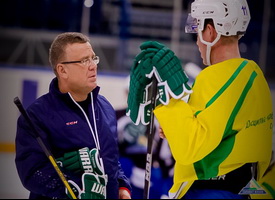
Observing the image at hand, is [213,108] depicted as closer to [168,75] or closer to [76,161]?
[168,75]

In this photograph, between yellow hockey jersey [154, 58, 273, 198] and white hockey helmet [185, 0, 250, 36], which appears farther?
white hockey helmet [185, 0, 250, 36]

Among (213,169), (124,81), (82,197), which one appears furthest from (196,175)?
(124,81)

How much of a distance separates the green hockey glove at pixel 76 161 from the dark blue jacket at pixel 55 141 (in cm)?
2

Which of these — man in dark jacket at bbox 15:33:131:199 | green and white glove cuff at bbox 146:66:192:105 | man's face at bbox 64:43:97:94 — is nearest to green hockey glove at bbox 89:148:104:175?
man in dark jacket at bbox 15:33:131:199

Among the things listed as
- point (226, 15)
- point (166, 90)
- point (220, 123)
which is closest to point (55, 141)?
point (166, 90)

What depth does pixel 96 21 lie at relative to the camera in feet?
17.5

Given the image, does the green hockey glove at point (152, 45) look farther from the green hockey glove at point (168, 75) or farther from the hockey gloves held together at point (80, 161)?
the hockey gloves held together at point (80, 161)

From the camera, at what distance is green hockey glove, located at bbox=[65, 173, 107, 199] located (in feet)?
5.64

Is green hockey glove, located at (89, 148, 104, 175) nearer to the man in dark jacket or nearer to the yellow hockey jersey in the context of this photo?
the man in dark jacket

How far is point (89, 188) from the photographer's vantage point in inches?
67.9

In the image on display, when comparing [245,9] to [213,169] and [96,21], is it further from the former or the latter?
[96,21]

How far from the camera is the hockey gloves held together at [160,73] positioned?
1537 mm

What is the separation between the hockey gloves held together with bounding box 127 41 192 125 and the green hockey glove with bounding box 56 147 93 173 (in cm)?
27

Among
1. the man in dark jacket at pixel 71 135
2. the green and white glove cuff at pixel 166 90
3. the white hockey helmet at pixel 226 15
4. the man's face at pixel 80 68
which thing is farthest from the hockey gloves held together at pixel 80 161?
the white hockey helmet at pixel 226 15
